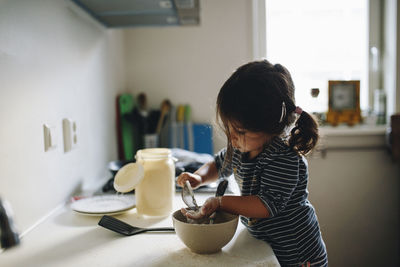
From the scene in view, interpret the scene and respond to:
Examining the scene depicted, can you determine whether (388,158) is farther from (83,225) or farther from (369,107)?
(83,225)

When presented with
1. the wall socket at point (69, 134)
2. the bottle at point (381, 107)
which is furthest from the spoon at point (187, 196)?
the bottle at point (381, 107)

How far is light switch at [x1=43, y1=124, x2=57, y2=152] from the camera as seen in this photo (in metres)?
1.06

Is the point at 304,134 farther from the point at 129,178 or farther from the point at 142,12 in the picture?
the point at 142,12

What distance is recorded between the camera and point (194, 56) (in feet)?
7.04

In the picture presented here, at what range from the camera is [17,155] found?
89 centimetres

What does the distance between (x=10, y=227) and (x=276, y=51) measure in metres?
2.04

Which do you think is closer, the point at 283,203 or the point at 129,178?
the point at 283,203

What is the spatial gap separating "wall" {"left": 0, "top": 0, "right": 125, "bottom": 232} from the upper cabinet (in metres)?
0.06

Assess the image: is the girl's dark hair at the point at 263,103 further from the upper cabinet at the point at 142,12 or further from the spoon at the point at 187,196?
the upper cabinet at the point at 142,12

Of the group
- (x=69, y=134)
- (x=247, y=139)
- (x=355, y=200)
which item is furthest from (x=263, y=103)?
(x=355, y=200)

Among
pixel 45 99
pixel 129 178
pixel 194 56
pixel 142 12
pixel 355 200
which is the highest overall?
pixel 142 12

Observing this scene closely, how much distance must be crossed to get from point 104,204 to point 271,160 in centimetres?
54

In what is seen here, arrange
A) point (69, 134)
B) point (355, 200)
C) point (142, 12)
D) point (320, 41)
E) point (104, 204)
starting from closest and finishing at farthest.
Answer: point (104, 204) → point (69, 134) → point (142, 12) → point (355, 200) → point (320, 41)

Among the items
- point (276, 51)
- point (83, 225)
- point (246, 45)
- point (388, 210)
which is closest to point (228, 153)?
point (83, 225)
